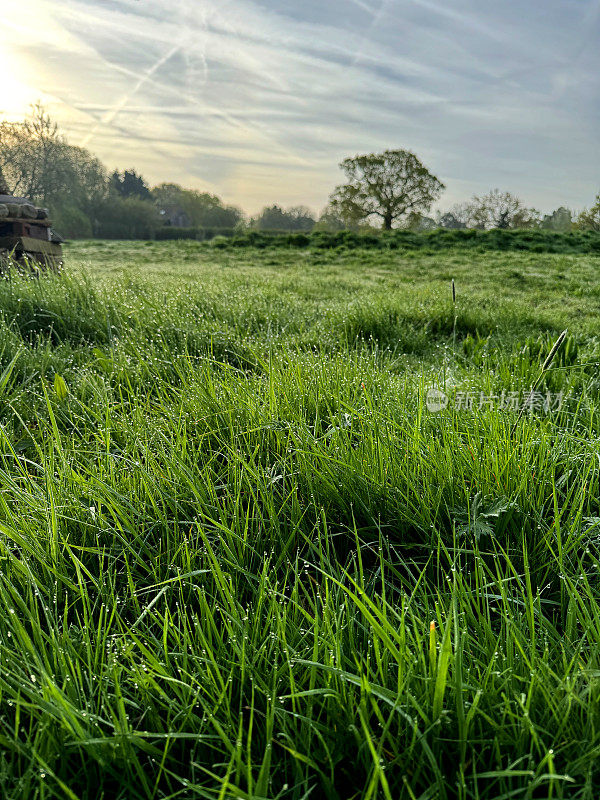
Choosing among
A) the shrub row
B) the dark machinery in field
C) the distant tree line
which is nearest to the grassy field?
the dark machinery in field

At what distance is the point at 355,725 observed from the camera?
1051mm

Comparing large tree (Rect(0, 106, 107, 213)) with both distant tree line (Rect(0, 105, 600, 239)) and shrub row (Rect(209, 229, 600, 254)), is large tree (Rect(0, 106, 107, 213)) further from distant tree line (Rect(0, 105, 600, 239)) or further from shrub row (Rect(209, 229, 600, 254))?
shrub row (Rect(209, 229, 600, 254))

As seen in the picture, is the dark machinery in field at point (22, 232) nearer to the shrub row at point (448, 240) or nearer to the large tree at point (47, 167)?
the shrub row at point (448, 240)

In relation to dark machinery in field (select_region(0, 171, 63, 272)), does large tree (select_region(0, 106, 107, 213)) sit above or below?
above

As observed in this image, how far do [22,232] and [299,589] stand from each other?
249 inches

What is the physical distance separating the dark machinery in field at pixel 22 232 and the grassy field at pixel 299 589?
3.16 metres

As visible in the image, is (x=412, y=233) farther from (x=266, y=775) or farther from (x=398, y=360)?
(x=266, y=775)

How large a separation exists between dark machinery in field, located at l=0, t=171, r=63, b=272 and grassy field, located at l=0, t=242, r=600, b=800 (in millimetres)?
3162

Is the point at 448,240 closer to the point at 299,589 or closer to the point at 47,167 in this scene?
the point at 299,589

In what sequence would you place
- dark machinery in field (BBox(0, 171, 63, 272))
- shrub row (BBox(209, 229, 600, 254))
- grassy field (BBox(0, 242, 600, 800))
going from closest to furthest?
1. grassy field (BBox(0, 242, 600, 800))
2. dark machinery in field (BBox(0, 171, 63, 272))
3. shrub row (BBox(209, 229, 600, 254))

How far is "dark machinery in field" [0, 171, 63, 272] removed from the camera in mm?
6016

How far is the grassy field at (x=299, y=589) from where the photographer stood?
100cm

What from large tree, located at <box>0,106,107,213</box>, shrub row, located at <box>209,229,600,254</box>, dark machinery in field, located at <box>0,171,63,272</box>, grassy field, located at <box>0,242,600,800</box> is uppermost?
large tree, located at <box>0,106,107,213</box>

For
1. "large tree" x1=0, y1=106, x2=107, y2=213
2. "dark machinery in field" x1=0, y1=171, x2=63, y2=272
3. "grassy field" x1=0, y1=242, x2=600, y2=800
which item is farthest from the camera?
"large tree" x1=0, y1=106, x2=107, y2=213
